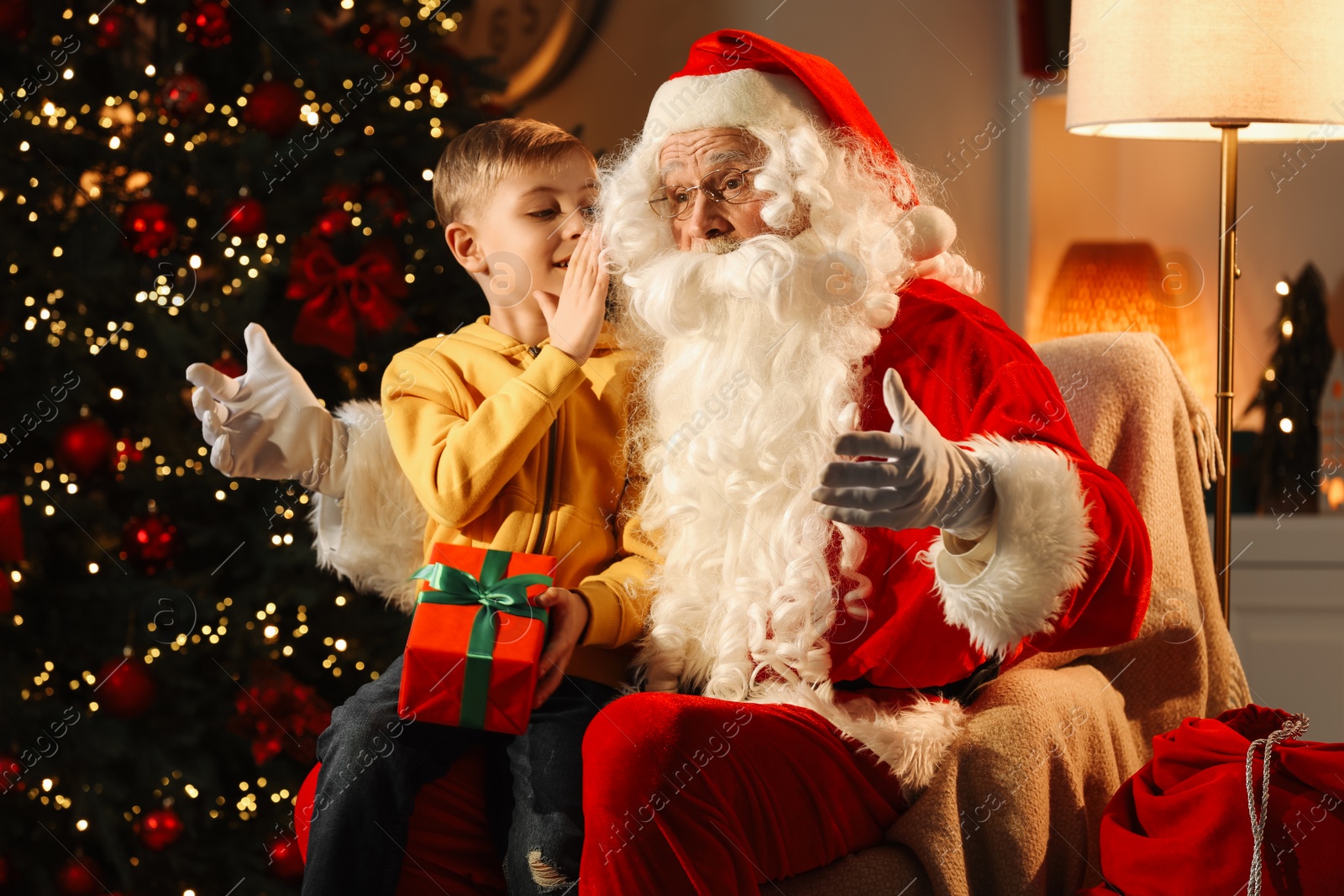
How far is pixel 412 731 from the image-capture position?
144 cm

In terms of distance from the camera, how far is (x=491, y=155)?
5.26 feet

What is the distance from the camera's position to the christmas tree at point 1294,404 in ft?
9.50

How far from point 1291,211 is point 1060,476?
2.19m

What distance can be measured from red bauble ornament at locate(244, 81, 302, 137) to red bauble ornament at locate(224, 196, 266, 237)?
0.14 metres

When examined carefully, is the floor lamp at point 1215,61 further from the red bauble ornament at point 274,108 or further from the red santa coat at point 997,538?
the red bauble ornament at point 274,108

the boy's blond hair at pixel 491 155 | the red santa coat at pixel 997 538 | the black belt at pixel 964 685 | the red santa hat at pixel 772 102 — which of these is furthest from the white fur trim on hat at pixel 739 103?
the black belt at pixel 964 685

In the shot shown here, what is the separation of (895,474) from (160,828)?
174 centimetres

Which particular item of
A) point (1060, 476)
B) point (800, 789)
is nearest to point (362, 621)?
point (800, 789)

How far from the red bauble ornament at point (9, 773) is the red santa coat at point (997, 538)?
1572mm

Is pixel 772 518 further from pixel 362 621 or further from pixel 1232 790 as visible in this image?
pixel 362 621

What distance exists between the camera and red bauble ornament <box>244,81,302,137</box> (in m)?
2.20

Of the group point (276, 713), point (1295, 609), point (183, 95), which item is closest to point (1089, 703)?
point (276, 713)

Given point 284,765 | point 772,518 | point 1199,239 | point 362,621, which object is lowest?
point 284,765

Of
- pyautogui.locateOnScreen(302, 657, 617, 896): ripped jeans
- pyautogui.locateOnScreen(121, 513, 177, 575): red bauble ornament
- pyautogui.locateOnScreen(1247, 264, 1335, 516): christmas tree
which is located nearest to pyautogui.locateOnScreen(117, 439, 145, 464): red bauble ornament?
pyautogui.locateOnScreen(121, 513, 177, 575): red bauble ornament
